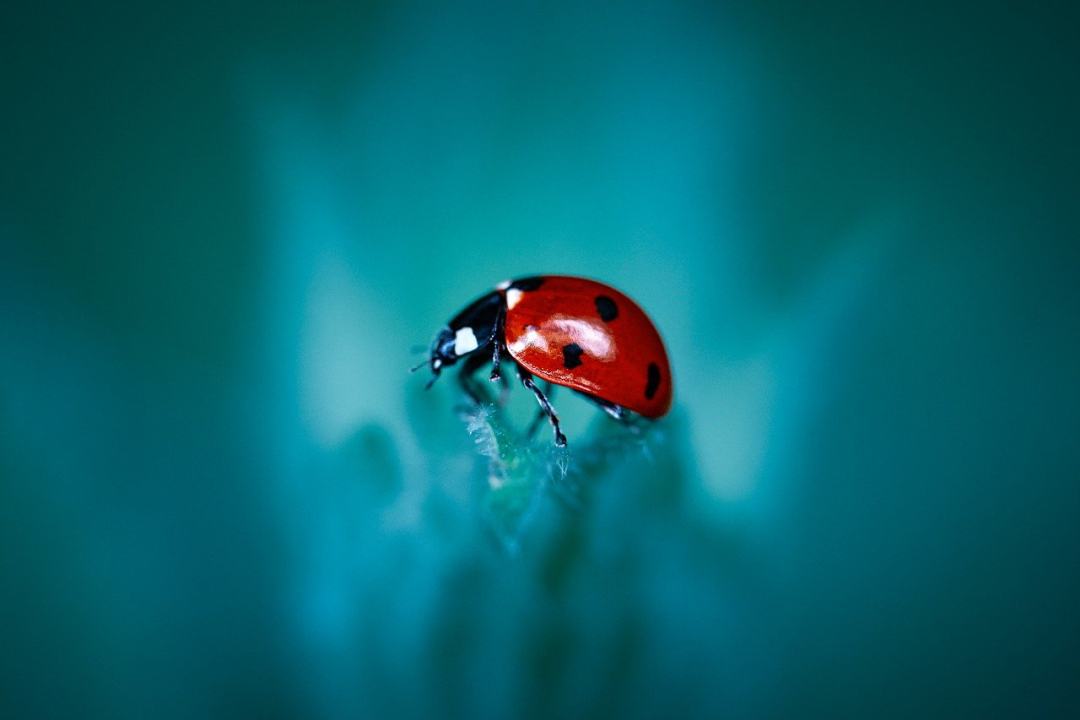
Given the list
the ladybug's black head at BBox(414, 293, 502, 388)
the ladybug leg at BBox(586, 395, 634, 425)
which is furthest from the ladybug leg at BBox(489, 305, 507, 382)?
the ladybug leg at BBox(586, 395, 634, 425)

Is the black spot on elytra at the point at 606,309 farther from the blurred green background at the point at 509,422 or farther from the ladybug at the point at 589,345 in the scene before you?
the blurred green background at the point at 509,422

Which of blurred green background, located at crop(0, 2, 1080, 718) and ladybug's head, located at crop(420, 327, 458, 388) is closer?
blurred green background, located at crop(0, 2, 1080, 718)

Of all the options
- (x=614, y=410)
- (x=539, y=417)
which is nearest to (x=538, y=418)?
(x=539, y=417)

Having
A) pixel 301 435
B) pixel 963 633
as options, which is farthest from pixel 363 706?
pixel 963 633

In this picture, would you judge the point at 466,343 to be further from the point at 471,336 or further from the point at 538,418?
the point at 538,418

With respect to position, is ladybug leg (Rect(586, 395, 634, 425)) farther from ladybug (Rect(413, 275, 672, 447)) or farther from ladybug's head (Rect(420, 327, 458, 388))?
ladybug's head (Rect(420, 327, 458, 388))

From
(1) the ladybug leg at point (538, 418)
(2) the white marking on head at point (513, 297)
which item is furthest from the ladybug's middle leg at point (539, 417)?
(2) the white marking on head at point (513, 297)
